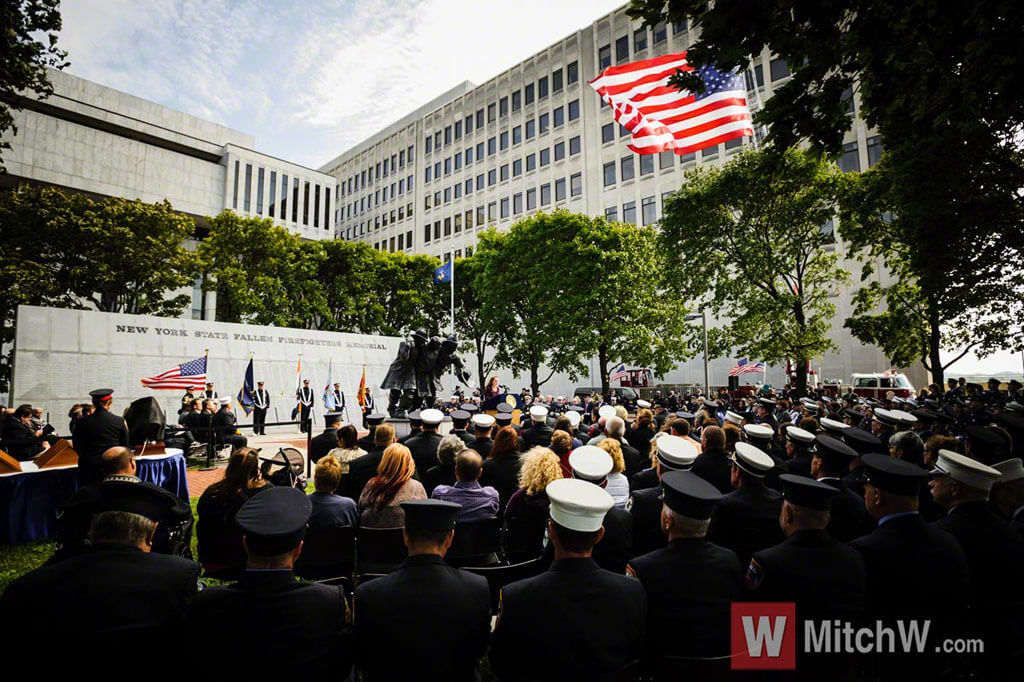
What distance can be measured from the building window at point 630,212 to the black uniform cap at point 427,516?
44880mm

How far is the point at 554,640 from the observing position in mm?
2260

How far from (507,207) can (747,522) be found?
52016 mm

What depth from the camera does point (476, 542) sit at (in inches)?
170

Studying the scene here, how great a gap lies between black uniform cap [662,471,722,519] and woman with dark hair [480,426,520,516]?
9.53ft

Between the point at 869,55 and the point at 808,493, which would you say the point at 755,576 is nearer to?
the point at 808,493

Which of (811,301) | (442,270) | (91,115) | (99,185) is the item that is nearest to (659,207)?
(811,301)

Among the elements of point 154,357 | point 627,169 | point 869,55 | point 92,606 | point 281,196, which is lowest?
point 92,606

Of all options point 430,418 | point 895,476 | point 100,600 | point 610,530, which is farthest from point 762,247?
point 100,600

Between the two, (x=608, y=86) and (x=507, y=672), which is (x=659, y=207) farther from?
(x=507, y=672)

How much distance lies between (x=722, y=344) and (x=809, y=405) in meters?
13.5

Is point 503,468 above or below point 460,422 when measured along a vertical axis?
below

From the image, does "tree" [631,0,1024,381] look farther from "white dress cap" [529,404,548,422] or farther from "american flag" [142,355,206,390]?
"american flag" [142,355,206,390]

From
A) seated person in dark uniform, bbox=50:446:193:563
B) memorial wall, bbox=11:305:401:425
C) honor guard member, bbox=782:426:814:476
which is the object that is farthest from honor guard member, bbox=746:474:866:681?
memorial wall, bbox=11:305:401:425

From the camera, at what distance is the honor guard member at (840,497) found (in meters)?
4.16
